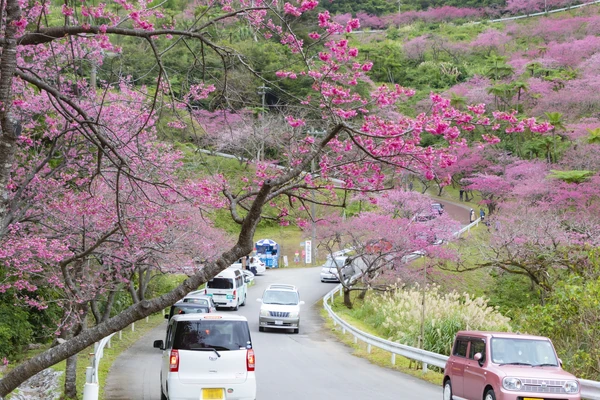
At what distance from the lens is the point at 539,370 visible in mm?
11414

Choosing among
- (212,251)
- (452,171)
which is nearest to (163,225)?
(212,251)

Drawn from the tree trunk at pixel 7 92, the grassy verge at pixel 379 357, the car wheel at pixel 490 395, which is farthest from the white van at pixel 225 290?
the tree trunk at pixel 7 92

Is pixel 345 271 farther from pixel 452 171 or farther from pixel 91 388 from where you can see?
pixel 91 388

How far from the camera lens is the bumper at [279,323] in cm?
2808

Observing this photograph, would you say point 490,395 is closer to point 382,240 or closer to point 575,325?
point 575,325

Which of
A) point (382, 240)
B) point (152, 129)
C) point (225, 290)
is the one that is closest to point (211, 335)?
point (152, 129)

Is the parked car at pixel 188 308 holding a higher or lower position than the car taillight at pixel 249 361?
lower

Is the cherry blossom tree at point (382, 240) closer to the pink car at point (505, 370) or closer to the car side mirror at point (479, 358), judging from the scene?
the pink car at point (505, 370)

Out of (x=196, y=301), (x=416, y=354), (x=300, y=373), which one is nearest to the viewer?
(x=416, y=354)

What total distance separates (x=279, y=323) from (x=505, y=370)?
691 inches

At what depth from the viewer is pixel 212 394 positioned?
11.4 m

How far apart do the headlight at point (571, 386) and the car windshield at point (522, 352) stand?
963 mm

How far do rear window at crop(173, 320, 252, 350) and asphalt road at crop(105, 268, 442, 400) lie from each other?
2803 millimetres

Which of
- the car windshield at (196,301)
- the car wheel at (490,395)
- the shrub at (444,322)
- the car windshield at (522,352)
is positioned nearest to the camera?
the car wheel at (490,395)
